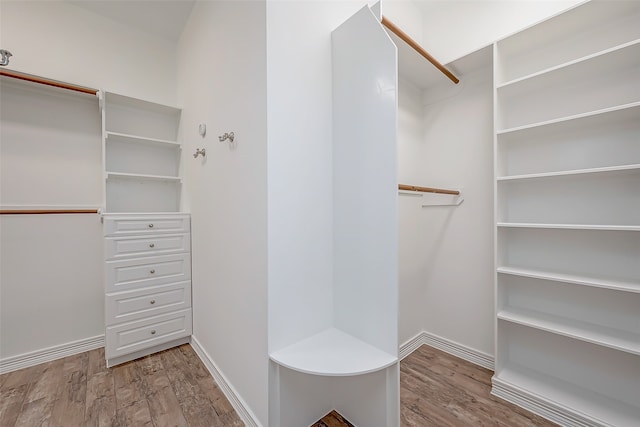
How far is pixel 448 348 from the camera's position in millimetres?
2014

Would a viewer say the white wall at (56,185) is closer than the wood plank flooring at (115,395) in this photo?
No

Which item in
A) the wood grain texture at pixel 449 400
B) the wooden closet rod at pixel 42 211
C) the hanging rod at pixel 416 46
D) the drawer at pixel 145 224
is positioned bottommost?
the wood grain texture at pixel 449 400

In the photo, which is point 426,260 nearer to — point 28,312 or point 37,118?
point 28,312

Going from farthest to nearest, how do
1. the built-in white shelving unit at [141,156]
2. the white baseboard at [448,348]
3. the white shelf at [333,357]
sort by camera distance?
1. the built-in white shelving unit at [141,156]
2. the white baseboard at [448,348]
3. the white shelf at [333,357]

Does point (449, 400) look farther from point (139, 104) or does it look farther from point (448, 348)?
point (139, 104)

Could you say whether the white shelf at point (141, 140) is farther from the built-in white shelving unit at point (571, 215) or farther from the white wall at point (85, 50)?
the built-in white shelving unit at point (571, 215)

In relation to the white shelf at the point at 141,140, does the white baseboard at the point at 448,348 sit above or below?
below

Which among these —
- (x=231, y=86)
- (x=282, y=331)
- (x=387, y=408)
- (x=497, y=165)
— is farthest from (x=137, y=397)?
(x=497, y=165)

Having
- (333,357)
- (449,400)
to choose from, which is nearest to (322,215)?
(333,357)

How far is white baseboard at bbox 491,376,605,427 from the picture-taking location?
1300 millimetres

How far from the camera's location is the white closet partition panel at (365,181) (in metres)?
1.17

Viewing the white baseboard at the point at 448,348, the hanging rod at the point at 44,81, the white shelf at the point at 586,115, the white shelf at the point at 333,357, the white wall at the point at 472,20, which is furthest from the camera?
the white baseboard at the point at 448,348

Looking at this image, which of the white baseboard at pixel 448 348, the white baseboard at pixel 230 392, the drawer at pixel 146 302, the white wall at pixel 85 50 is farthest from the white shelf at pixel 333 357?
the white wall at pixel 85 50

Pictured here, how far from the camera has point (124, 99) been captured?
84.0 inches
